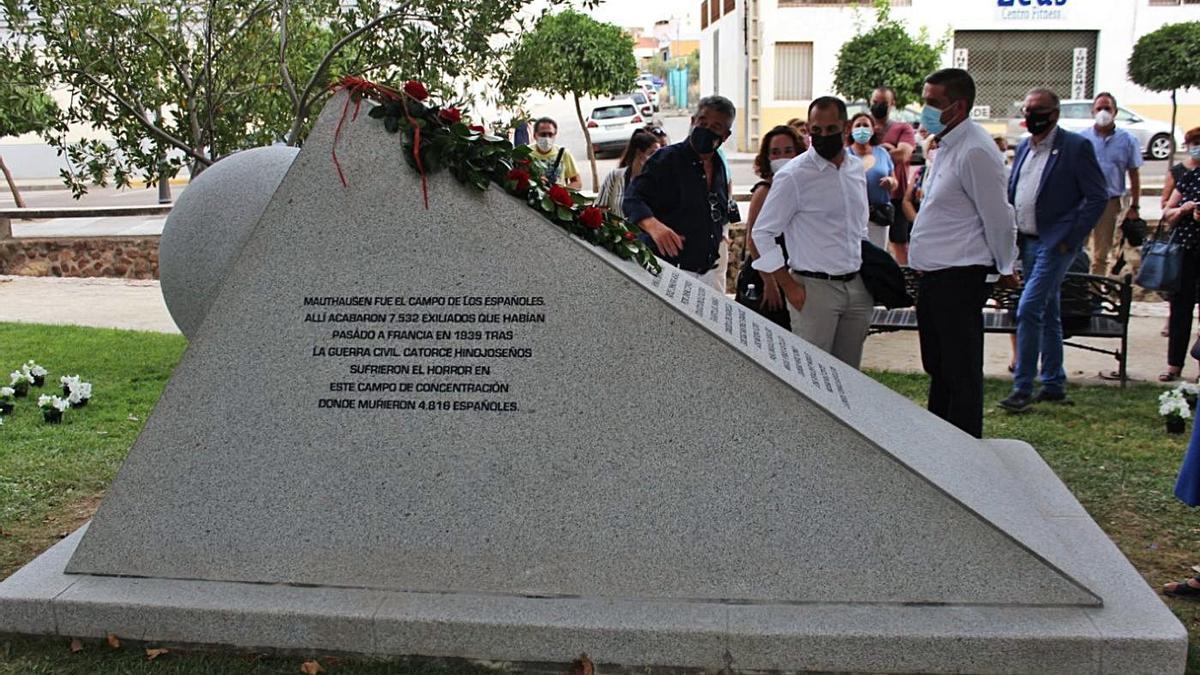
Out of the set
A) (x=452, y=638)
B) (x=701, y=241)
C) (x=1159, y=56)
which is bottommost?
(x=452, y=638)

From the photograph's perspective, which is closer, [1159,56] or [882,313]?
[882,313]

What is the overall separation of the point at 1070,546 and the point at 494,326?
7.37 ft

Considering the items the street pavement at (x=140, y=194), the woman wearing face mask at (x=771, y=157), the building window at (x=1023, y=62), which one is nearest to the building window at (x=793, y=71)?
the street pavement at (x=140, y=194)

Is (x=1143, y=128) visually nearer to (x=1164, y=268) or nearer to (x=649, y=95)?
(x=649, y=95)

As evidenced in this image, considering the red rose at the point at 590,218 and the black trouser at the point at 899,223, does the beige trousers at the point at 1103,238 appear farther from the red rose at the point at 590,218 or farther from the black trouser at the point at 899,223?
the red rose at the point at 590,218

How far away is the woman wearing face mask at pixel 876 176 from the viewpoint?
31.6 feet

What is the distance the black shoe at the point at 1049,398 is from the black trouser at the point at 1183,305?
1149mm

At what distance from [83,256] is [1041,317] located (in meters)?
12.2

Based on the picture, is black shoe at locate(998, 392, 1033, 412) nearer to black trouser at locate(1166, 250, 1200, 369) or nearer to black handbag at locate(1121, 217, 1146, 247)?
black trouser at locate(1166, 250, 1200, 369)

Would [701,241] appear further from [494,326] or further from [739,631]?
[739,631]

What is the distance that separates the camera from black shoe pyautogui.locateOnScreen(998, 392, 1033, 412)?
7258 millimetres

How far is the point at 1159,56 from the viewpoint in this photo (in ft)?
94.6

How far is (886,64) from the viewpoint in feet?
101

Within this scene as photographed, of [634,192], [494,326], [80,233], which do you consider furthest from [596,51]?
[494,326]
